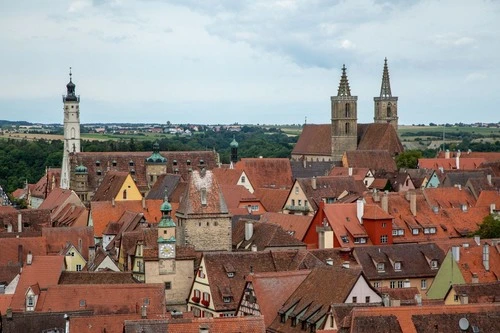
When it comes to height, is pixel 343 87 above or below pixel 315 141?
above

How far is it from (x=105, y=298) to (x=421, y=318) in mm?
21792

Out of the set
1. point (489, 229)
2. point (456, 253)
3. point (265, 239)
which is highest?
point (489, 229)

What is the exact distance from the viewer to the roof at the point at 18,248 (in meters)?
86.4

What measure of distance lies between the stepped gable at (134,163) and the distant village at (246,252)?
7.2 inches

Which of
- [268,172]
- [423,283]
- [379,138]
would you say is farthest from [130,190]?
[379,138]

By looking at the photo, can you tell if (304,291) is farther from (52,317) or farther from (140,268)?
(140,268)

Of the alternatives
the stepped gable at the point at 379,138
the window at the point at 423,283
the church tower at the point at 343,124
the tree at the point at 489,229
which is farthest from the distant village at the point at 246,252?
the church tower at the point at 343,124

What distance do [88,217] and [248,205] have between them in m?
17.3

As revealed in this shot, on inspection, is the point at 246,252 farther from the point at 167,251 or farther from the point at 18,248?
the point at 18,248

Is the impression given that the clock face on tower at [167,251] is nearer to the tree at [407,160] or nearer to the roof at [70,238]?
the roof at [70,238]

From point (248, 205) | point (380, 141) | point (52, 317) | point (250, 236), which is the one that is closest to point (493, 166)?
point (380, 141)

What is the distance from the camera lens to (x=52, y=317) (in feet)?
193

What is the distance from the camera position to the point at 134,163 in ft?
457

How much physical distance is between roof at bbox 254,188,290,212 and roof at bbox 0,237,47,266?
31018 millimetres
